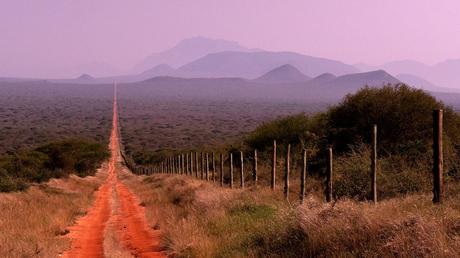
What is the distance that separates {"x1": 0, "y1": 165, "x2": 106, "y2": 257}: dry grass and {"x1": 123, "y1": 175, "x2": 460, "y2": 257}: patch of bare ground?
2.78 metres

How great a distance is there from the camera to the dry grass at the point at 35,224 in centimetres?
1244

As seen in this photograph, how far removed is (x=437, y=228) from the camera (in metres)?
8.05

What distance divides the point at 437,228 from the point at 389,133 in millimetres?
18225

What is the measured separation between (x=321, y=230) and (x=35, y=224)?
10.2 meters

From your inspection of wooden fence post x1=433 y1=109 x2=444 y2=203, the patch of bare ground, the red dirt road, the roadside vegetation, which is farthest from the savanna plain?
Answer: the roadside vegetation

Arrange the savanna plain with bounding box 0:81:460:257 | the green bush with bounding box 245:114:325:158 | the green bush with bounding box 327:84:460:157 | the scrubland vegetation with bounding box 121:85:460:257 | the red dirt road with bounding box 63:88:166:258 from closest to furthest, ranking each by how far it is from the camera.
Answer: the scrubland vegetation with bounding box 121:85:460:257 < the savanna plain with bounding box 0:81:460:257 < the red dirt road with bounding box 63:88:166:258 < the green bush with bounding box 327:84:460:157 < the green bush with bounding box 245:114:325:158

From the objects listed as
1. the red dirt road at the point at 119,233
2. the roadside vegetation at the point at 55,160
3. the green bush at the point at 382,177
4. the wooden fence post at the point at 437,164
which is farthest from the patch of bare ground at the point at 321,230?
the roadside vegetation at the point at 55,160

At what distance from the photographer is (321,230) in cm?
992

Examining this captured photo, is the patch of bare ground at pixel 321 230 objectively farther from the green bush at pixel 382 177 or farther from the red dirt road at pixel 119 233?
the green bush at pixel 382 177

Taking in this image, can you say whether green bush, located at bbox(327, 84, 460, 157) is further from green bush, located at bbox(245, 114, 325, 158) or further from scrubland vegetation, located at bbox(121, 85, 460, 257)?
green bush, located at bbox(245, 114, 325, 158)

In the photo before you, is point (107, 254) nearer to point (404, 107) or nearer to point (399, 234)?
point (399, 234)

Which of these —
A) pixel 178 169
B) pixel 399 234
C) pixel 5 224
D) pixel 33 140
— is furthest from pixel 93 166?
pixel 399 234

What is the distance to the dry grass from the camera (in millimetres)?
12438

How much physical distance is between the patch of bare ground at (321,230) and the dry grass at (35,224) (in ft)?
9.12
